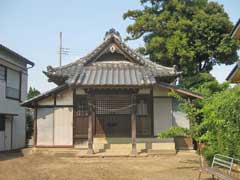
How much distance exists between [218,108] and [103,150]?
8002mm

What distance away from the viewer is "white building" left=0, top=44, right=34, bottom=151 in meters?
20.0

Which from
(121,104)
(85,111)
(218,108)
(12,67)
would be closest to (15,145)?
(12,67)

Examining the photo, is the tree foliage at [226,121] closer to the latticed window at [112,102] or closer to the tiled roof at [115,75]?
the tiled roof at [115,75]

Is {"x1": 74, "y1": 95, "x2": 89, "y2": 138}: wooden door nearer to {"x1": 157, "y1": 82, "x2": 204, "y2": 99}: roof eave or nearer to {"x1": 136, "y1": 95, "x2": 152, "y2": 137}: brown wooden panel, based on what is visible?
{"x1": 136, "y1": 95, "x2": 152, "y2": 137}: brown wooden panel

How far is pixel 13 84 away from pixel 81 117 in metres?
6.45

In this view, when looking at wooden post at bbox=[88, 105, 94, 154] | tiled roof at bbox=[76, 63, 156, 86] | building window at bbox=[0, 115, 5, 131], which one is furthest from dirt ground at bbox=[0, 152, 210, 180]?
building window at bbox=[0, 115, 5, 131]

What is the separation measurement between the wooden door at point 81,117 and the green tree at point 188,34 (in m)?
8.47

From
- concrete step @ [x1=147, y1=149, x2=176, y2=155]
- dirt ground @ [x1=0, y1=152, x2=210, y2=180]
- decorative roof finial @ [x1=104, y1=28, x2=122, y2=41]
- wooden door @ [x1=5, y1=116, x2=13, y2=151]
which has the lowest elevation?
dirt ground @ [x1=0, y1=152, x2=210, y2=180]

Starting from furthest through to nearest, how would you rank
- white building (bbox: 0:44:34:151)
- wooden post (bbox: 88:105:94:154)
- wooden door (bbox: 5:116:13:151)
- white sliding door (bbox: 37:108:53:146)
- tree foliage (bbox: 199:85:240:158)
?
wooden door (bbox: 5:116:13:151) → white building (bbox: 0:44:34:151) → white sliding door (bbox: 37:108:53:146) → wooden post (bbox: 88:105:94:154) → tree foliage (bbox: 199:85:240:158)

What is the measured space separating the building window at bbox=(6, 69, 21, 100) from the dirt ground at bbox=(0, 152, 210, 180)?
5.95 meters

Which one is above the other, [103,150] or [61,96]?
[61,96]

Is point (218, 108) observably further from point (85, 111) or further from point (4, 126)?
point (4, 126)

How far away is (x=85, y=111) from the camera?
18.3 m

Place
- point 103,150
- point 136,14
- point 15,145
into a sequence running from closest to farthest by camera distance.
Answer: point 103,150 → point 15,145 → point 136,14
